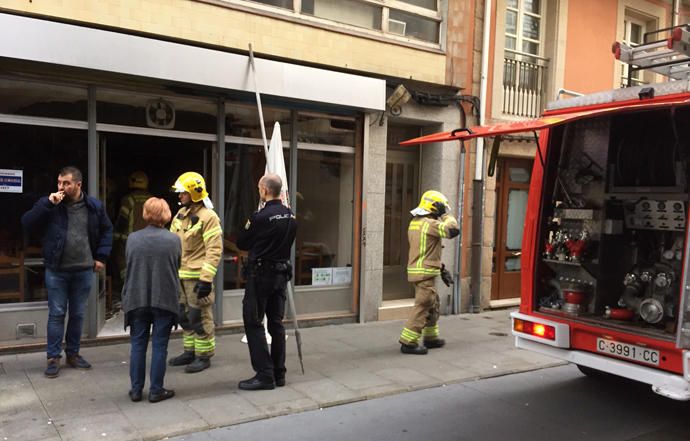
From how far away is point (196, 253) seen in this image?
18.9ft

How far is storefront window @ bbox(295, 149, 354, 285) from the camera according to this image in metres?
8.34

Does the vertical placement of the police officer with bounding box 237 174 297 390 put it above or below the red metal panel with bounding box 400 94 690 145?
below

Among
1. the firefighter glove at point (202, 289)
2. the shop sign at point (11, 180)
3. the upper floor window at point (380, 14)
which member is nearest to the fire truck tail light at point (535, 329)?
the firefighter glove at point (202, 289)

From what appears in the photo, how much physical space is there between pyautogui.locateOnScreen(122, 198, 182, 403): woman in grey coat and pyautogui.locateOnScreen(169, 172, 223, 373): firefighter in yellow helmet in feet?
1.80

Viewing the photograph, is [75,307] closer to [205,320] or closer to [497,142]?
[205,320]

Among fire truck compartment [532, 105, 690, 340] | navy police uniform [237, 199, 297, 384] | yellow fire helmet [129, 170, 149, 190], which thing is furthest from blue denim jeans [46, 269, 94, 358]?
fire truck compartment [532, 105, 690, 340]

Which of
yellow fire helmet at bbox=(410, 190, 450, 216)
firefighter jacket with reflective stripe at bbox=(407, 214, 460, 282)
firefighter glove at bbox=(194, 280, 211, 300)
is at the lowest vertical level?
firefighter glove at bbox=(194, 280, 211, 300)

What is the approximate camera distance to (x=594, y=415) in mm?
5230

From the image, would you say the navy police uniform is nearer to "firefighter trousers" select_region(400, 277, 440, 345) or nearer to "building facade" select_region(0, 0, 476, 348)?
"firefighter trousers" select_region(400, 277, 440, 345)

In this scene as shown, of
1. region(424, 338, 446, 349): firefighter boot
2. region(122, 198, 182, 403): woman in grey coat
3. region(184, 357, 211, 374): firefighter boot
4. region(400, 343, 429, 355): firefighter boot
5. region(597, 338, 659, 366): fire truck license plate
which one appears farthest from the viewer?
region(424, 338, 446, 349): firefighter boot

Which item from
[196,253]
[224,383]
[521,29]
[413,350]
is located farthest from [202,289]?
[521,29]

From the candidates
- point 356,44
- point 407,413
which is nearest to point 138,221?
point 356,44

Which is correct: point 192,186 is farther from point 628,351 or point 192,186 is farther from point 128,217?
point 628,351

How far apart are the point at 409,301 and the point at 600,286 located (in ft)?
14.7
